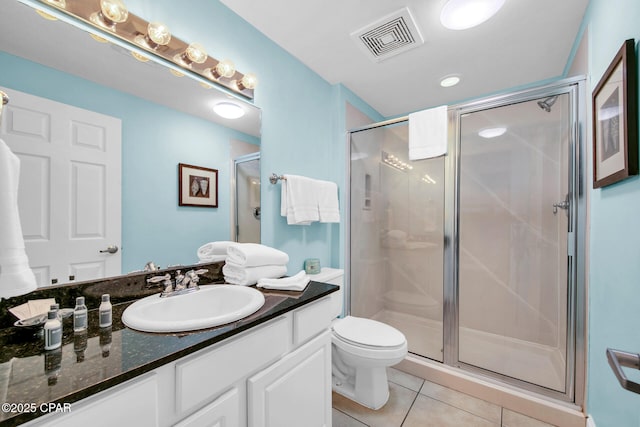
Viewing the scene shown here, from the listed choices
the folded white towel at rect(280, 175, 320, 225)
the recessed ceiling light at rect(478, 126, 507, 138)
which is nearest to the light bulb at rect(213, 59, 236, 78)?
the folded white towel at rect(280, 175, 320, 225)

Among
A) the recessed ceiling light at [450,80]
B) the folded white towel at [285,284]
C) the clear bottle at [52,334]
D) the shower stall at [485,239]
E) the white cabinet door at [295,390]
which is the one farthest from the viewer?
the recessed ceiling light at [450,80]

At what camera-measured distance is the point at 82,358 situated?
631 millimetres

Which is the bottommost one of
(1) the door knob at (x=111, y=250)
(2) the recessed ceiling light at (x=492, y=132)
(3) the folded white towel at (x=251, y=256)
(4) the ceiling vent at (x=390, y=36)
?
(3) the folded white towel at (x=251, y=256)

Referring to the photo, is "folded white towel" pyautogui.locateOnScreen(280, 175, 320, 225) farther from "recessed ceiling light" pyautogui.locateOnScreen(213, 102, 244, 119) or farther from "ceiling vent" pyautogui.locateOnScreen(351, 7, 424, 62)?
"ceiling vent" pyautogui.locateOnScreen(351, 7, 424, 62)

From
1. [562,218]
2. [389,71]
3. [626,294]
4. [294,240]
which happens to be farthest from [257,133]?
[562,218]

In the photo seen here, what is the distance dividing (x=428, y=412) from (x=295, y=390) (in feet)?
3.38

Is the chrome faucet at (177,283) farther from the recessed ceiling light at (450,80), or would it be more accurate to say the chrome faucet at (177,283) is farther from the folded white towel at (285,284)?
the recessed ceiling light at (450,80)

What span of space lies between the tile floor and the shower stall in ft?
0.65

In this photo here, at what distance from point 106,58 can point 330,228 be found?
5.83 ft

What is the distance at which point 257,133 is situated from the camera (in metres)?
1.62

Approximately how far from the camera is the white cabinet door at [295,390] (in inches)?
35.2

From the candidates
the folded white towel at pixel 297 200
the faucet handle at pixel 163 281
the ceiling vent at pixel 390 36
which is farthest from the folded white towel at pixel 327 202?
the faucet handle at pixel 163 281

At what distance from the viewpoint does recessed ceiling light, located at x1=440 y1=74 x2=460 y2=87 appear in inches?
84.7

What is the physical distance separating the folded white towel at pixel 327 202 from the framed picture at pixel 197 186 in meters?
0.81
